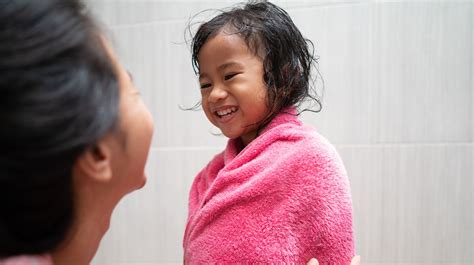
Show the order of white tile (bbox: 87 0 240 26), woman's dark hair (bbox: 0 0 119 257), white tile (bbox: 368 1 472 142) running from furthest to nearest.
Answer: white tile (bbox: 87 0 240 26) → white tile (bbox: 368 1 472 142) → woman's dark hair (bbox: 0 0 119 257)

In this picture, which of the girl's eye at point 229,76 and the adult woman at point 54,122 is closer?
the adult woman at point 54,122

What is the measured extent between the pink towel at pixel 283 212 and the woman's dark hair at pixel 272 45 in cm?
8

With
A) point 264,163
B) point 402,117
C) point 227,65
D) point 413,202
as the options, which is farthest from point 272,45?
point 413,202

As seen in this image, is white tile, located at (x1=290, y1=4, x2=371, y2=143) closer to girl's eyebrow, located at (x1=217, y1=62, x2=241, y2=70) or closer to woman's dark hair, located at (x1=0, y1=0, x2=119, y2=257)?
girl's eyebrow, located at (x1=217, y1=62, x2=241, y2=70)

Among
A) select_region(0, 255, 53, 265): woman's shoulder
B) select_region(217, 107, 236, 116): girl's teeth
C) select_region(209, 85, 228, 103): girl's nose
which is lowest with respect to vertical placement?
select_region(217, 107, 236, 116): girl's teeth

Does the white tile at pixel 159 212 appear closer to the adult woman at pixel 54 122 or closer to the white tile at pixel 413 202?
the white tile at pixel 413 202

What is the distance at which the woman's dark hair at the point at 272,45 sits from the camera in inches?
24.5

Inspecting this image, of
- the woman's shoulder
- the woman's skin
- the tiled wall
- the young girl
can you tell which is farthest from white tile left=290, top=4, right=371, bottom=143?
the woman's shoulder

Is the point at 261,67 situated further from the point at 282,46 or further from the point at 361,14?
the point at 361,14

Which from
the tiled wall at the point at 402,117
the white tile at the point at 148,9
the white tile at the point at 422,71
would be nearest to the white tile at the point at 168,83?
the white tile at the point at 148,9

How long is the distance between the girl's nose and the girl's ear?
270mm

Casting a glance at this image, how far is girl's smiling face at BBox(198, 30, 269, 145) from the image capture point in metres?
0.61

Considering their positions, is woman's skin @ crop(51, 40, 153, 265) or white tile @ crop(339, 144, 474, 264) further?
white tile @ crop(339, 144, 474, 264)

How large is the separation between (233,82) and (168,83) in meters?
0.43
